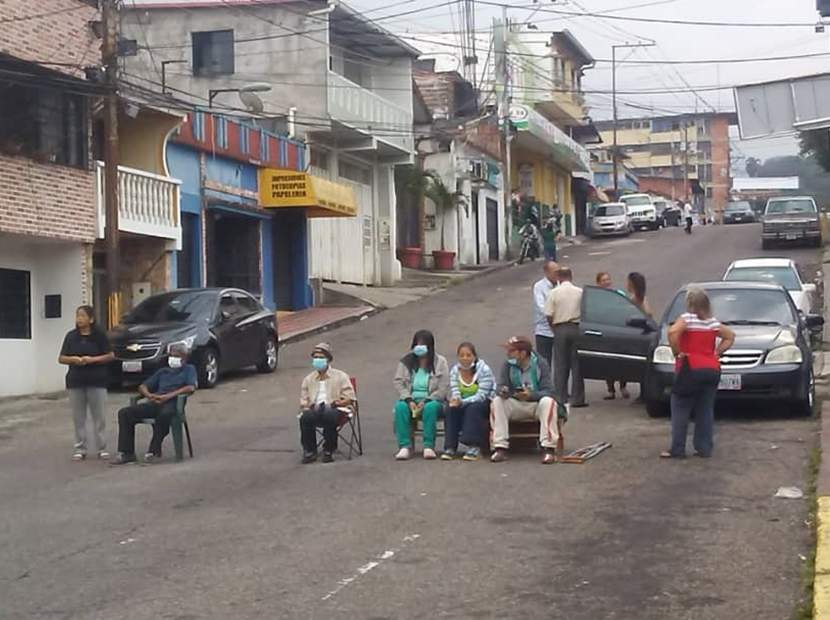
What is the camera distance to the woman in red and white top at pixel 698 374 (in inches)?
515

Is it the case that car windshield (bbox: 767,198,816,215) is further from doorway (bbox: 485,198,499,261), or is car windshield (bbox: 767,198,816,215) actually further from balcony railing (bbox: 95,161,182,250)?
balcony railing (bbox: 95,161,182,250)

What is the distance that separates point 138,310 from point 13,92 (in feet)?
13.1

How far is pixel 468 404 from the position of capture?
1365 cm

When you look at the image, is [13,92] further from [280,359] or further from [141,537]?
[141,537]

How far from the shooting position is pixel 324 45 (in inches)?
1393

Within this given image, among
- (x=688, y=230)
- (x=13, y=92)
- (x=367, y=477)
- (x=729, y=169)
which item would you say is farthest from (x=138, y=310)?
(x=729, y=169)

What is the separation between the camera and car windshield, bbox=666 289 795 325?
53.4ft

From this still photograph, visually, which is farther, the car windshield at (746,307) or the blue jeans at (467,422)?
the car windshield at (746,307)

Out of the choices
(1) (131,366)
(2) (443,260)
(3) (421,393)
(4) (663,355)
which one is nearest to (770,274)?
(4) (663,355)

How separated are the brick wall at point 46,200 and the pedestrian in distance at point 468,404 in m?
10.2

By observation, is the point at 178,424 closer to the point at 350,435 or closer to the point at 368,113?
the point at 350,435

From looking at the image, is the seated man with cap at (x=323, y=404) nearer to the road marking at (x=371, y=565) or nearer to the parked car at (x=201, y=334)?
the road marking at (x=371, y=565)

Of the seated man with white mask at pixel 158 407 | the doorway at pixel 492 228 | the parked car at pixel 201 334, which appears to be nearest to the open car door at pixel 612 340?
the seated man with white mask at pixel 158 407

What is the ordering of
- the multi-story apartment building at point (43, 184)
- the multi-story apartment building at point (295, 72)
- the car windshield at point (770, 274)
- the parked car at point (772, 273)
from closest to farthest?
the multi-story apartment building at point (43, 184), the parked car at point (772, 273), the car windshield at point (770, 274), the multi-story apartment building at point (295, 72)
